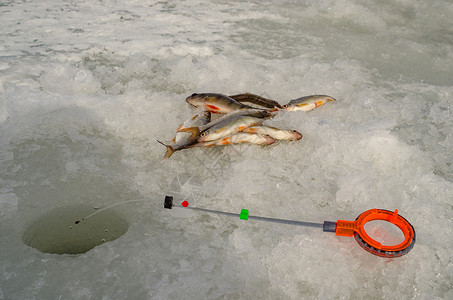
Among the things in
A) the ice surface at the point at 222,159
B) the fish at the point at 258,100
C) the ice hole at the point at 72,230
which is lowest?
the ice hole at the point at 72,230

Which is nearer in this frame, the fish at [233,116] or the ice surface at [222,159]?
the ice surface at [222,159]

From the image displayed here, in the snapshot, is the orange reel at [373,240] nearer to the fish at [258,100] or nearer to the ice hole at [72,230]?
the ice hole at [72,230]

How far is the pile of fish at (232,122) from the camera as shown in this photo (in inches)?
130

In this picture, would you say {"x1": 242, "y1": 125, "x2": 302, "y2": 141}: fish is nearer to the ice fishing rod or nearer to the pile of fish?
the pile of fish

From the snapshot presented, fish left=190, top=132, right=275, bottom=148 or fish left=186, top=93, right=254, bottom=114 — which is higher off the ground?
fish left=186, top=93, right=254, bottom=114

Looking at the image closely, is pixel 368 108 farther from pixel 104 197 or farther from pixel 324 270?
pixel 104 197

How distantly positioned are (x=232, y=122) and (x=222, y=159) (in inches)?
13.3

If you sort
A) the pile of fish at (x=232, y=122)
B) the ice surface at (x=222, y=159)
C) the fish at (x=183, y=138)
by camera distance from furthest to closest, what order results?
the pile of fish at (x=232, y=122)
the fish at (x=183, y=138)
the ice surface at (x=222, y=159)

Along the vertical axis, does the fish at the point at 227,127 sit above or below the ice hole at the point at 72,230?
above

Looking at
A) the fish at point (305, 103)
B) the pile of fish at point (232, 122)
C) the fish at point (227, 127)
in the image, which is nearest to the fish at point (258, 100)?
the pile of fish at point (232, 122)

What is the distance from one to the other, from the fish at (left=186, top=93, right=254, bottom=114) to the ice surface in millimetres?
234

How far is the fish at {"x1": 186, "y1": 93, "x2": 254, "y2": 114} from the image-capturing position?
3.67 m

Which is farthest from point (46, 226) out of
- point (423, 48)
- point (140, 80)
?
point (423, 48)

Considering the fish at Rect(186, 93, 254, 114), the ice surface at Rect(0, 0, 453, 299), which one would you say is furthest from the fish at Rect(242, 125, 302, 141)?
the fish at Rect(186, 93, 254, 114)
